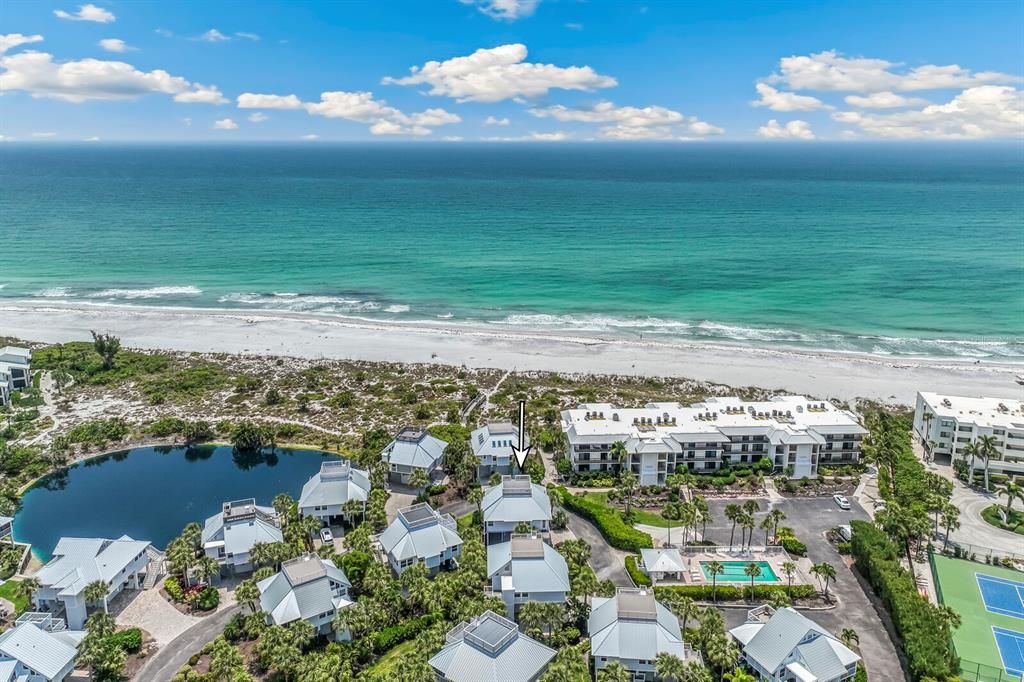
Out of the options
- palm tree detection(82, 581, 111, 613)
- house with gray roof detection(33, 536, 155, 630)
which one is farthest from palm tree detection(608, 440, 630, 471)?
palm tree detection(82, 581, 111, 613)

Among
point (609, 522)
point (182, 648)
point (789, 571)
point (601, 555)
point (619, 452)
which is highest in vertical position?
point (619, 452)

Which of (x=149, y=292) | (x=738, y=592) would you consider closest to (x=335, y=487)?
(x=738, y=592)

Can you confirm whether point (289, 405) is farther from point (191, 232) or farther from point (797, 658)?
point (191, 232)

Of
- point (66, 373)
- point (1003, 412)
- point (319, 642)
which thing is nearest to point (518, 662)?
point (319, 642)

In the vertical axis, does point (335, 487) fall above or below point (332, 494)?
above

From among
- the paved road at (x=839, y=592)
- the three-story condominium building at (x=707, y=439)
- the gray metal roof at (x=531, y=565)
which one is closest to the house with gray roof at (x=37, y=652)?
the gray metal roof at (x=531, y=565)

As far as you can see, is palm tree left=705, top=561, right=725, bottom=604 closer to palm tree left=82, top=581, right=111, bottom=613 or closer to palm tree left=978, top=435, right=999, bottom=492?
palm tree left=978, top=435, right=999, bottom=492

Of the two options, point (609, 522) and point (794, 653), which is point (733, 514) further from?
point (794, 653)
